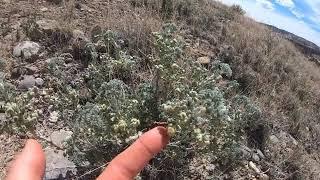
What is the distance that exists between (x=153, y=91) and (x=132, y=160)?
3716 mm

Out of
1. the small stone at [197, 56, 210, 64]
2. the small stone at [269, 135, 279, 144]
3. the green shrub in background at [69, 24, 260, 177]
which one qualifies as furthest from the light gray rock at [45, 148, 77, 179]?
the small stone at [197, 56, 210, 64]

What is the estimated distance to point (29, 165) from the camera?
3.13 feet

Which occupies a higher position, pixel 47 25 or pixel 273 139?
pixel 47 25

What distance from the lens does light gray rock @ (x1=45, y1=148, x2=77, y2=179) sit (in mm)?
4684

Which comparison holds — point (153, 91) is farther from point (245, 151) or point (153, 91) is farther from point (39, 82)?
point (39, 82)

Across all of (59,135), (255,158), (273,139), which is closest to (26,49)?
(59,135)

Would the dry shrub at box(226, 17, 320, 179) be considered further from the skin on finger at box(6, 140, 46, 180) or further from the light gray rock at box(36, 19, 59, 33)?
the skin on finger at box(6, 140, 46, 180)

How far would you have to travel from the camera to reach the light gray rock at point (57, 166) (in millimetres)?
4684

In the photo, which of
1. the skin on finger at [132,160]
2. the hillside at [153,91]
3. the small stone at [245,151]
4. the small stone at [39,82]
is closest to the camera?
the skin on finger at [132,160]

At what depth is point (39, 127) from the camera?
17.6ft

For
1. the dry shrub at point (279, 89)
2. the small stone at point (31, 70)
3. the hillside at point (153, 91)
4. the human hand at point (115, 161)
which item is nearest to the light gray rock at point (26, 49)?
the hillside at point (153, 91)

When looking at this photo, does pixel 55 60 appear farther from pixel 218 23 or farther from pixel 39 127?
pixel 218 23

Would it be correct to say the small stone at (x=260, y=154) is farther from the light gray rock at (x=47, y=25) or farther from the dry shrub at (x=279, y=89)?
the light gray rock at (x=47, y=25)

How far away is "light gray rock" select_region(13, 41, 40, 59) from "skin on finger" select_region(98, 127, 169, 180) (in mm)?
5471
